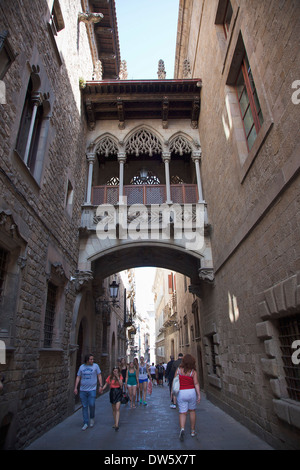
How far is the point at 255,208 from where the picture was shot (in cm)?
490

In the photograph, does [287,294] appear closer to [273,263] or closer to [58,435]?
[273,263]

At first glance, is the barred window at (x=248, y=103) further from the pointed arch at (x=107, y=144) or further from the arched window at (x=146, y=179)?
the arched window at (x=146, y=179)

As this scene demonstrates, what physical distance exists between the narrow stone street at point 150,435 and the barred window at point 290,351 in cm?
109

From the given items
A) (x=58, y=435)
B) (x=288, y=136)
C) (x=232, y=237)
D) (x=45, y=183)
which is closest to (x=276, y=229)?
(x=288, y=136)

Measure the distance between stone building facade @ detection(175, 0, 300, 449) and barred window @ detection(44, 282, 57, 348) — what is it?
4.06 metres

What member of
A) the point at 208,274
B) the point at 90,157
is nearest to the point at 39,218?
the point at 90,157

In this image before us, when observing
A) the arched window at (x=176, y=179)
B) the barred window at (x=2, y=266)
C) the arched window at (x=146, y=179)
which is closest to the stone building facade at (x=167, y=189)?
the barred window at (x=2, y=266)

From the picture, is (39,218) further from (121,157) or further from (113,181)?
(113,181)

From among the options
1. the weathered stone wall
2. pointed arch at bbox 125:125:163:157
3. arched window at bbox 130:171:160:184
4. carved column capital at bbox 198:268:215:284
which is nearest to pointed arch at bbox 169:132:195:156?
pointed arch at bbox 125:125:163:157

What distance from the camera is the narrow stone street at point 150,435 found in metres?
4.32

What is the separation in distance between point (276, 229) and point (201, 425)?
4.25m

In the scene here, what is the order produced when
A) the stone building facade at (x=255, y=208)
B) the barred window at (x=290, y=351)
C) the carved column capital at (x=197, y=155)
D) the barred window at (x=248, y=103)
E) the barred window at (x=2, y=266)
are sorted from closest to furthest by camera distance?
the stone building facade at (x=255, y=208) → the barred window at (x=290, y=351) → the barred window at (x=2, y=266) → the barred window at (x=248, y=103) → the carved column capital at (x=197, y=155)

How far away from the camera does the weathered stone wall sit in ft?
13.8

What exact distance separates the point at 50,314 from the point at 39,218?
2.34 metres
